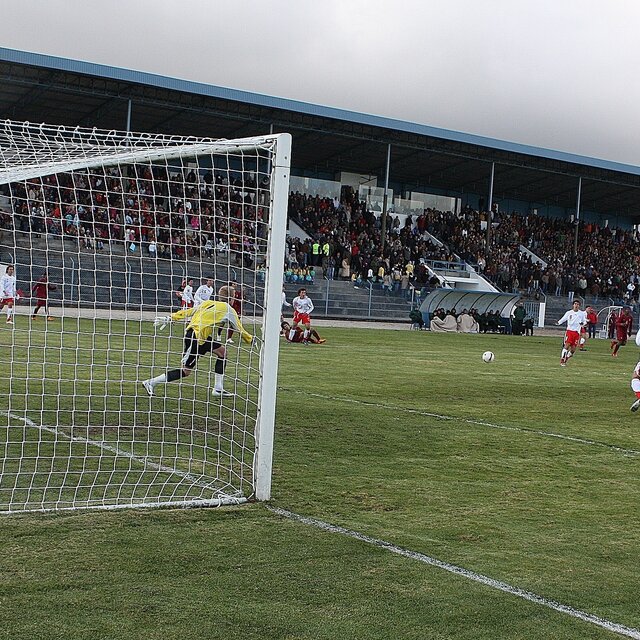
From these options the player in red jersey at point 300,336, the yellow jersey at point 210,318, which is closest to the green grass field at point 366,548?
the yellow jersey at point 210,318

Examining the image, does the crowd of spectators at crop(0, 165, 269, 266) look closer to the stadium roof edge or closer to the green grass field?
the green grass field

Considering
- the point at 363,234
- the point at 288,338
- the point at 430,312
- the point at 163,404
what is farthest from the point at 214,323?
the point at 363,234

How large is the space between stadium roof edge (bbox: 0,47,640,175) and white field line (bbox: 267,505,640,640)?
3225 centimetres

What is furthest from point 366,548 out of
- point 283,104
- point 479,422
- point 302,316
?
point 283,104

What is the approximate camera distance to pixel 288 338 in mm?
26922

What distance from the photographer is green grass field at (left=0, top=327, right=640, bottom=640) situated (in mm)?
4508

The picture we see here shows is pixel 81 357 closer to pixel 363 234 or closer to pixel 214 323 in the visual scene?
pixel 214 323

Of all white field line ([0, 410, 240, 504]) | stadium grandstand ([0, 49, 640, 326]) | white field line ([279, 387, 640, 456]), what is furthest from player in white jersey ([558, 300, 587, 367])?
white field line ([0, 410, 240, 504])

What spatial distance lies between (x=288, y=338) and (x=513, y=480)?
61.9 ft

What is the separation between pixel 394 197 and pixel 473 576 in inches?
2049

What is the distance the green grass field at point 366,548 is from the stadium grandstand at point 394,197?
1934cm

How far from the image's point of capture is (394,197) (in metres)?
56.4

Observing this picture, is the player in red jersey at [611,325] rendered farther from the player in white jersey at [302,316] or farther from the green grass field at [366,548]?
the green grass field at [366,548]

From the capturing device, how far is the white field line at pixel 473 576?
463 centimetres
